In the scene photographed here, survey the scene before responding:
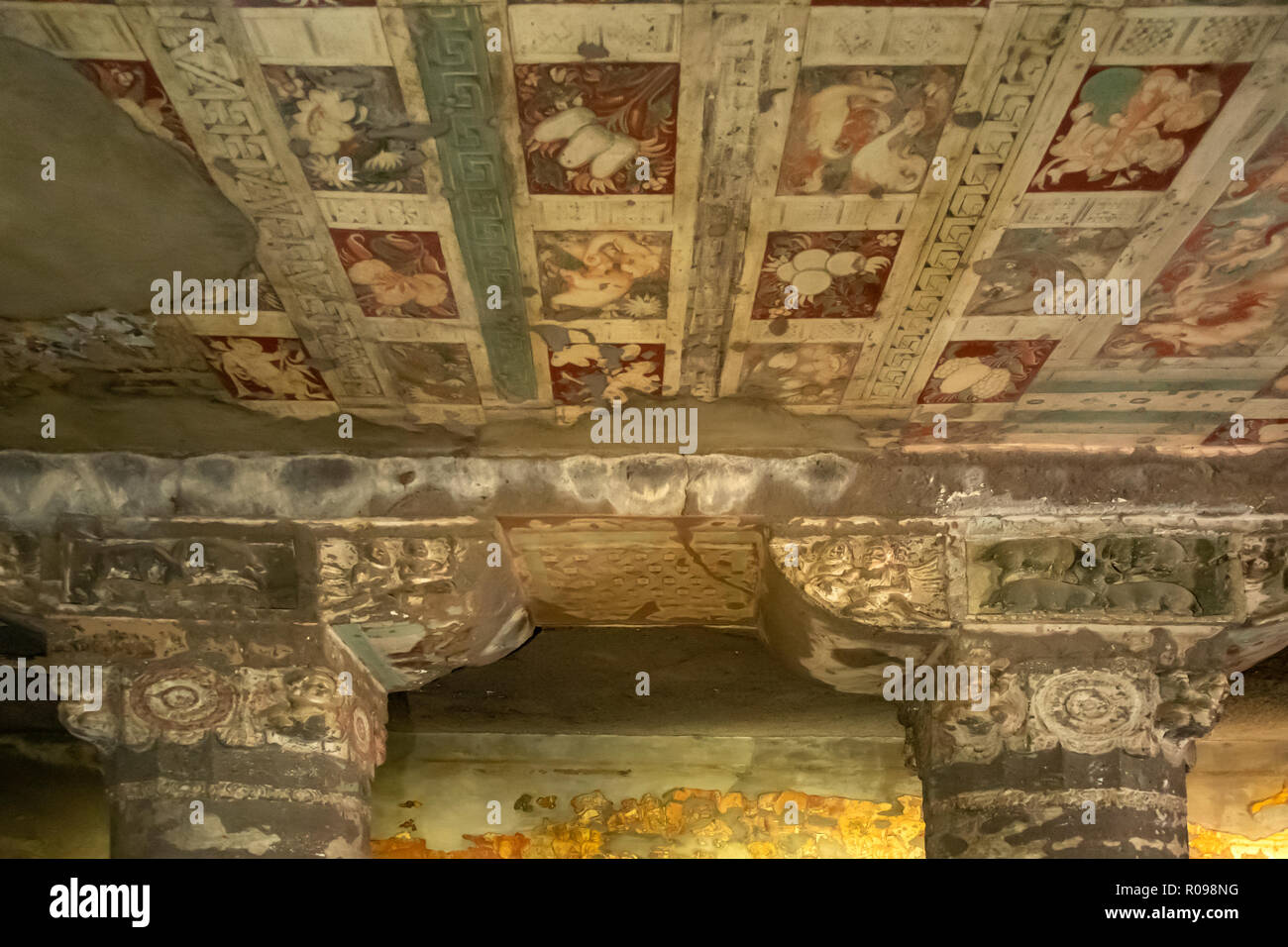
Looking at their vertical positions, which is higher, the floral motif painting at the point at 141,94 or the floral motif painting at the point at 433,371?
the floral motif painting at the point at 141,94

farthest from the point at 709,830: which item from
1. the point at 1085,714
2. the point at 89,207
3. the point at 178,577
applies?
the point at 89,207

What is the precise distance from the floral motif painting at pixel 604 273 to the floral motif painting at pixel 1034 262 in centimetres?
93

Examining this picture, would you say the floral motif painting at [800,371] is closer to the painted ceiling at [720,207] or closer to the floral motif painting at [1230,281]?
the painted ceiling at [720,207]

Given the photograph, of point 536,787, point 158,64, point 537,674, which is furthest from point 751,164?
point 536,787

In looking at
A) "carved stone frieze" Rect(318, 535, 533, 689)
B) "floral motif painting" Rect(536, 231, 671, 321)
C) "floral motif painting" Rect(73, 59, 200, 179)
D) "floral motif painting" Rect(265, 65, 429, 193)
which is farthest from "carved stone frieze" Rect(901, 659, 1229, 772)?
"floral motif painting" Rect(73, 59, 200, 179)

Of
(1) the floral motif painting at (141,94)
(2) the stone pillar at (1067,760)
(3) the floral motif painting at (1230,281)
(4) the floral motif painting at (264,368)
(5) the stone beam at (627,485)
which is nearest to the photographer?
(1) the floral motif painting at (141,94)

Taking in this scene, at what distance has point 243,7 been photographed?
2611mm

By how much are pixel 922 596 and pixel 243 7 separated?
116 inches

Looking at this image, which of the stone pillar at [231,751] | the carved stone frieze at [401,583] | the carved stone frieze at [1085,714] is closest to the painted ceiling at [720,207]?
the carved stone frieze at [401,583]

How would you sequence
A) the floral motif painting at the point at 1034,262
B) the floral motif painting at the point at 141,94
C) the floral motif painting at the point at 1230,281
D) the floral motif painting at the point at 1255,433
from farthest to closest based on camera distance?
the floral motif painting at the point at 1255,433
the floral motif painting at the point at 1034,262
the floral motif painting at the point at 1230,281
the floral motif painting at the point at 141,94

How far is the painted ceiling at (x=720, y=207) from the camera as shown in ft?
8.75

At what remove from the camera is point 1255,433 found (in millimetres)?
4293

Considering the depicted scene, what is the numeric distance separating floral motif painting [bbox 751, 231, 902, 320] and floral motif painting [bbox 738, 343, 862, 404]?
Result: 0.18 meters

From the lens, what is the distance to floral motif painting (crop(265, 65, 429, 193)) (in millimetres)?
2779
